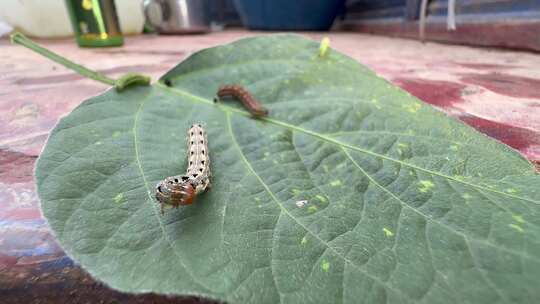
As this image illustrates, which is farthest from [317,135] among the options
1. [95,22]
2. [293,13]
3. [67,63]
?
[293,13]

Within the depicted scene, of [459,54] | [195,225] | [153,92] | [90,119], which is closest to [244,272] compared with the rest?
[195,225]

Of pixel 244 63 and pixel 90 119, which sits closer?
pixel 90 119

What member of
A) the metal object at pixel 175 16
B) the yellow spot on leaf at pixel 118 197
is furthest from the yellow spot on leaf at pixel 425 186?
the metal object at pixel 175 16

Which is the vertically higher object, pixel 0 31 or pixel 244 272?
pixel 0 31

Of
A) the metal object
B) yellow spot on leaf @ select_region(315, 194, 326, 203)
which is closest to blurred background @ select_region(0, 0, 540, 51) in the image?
the metal object

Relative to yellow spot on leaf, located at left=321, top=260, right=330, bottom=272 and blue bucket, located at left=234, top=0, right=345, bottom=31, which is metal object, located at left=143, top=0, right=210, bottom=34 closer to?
blue bucket, located at left=234, top=0, right=345, bottom=31

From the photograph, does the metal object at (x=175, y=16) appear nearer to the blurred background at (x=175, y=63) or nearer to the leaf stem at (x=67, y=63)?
the blurred background at (x=175, y=63)

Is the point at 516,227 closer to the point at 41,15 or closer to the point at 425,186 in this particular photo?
the point at 425,186

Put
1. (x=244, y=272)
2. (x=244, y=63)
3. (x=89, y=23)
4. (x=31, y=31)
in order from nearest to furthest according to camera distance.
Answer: (x=244, y=272)
(x=244, y=63)
(x=89, y=23)
(x=31, y=31)

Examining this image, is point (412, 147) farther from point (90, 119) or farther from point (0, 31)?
point (0, 31)

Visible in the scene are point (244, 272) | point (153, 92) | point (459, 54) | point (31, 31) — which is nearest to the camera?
point (244, 272)
